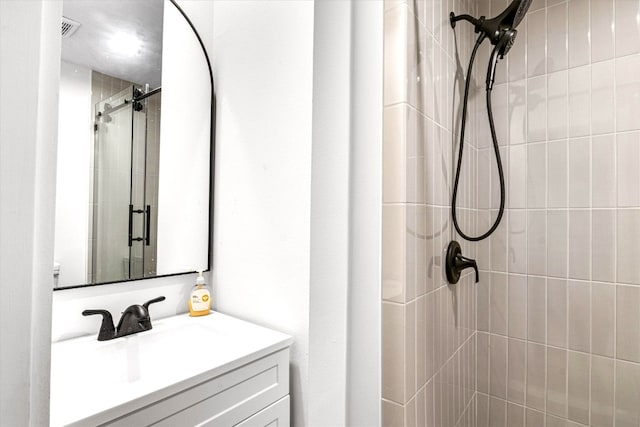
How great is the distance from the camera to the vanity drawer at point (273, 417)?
0.97 meters

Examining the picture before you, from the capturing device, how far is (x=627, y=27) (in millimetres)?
1105

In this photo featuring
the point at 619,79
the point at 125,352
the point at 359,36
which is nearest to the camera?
the point at 359,36

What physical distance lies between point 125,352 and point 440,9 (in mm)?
1378

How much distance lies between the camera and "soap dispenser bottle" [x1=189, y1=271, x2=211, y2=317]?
1.28 m

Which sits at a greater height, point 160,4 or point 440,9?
point 160,4

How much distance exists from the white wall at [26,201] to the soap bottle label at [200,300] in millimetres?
1104

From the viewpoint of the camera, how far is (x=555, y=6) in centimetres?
124

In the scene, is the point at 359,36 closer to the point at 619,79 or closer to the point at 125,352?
the point at 619,79

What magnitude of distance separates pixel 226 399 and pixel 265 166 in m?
0.72

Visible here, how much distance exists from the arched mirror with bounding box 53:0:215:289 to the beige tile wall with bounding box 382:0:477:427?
2.72 feet

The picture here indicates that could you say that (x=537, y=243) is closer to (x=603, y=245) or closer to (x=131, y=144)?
(x=603, y=245)

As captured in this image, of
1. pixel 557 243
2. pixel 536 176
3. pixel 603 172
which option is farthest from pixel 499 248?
pixel 603 172

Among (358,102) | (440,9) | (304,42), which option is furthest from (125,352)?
(440,9)

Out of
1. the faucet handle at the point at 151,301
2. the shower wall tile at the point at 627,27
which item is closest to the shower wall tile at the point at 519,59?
the shower wall tile at the point at 627,27
